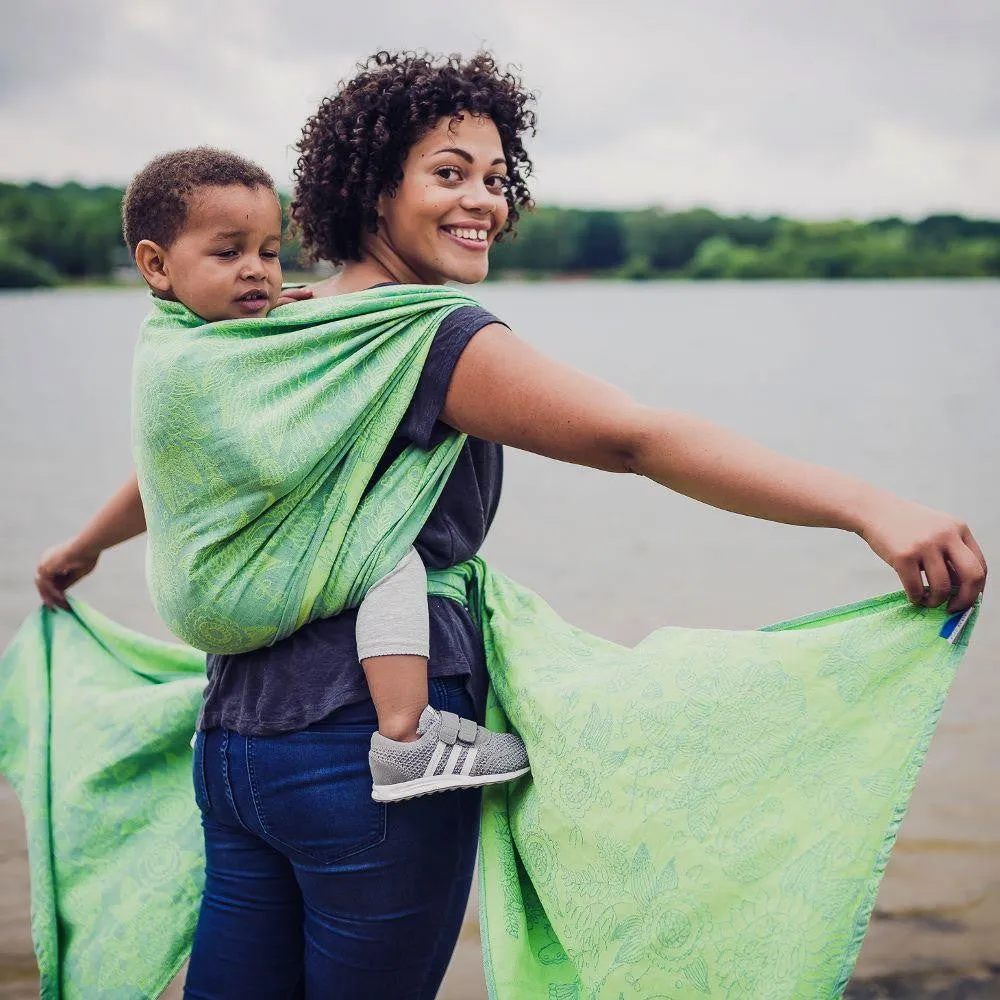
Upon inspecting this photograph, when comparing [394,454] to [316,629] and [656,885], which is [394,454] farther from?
[656,885]

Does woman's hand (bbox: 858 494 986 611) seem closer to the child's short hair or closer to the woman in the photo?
the woman

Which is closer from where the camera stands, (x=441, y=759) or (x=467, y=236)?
(x=441, y=759)

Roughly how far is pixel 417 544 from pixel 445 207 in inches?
18.9

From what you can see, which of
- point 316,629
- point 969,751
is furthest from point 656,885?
point 969,751

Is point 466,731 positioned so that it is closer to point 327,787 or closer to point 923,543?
point 327,787

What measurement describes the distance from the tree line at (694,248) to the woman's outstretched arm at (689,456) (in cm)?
2910

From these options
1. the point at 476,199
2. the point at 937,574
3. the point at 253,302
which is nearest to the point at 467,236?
the point at 476,199

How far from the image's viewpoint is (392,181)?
1.74m

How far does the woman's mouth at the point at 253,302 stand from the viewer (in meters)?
1.65

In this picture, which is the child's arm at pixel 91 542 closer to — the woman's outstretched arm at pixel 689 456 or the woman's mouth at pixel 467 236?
the woman's mouth at pixel 467 236

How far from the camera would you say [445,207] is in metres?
1.70

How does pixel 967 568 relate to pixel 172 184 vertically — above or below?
below

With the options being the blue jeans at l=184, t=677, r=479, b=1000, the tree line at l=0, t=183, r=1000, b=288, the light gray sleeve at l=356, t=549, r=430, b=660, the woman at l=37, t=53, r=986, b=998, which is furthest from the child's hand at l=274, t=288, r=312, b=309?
the tree line at l=0, t=183, r=1000, b=288

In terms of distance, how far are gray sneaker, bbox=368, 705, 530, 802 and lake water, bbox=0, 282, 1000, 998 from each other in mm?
1627
